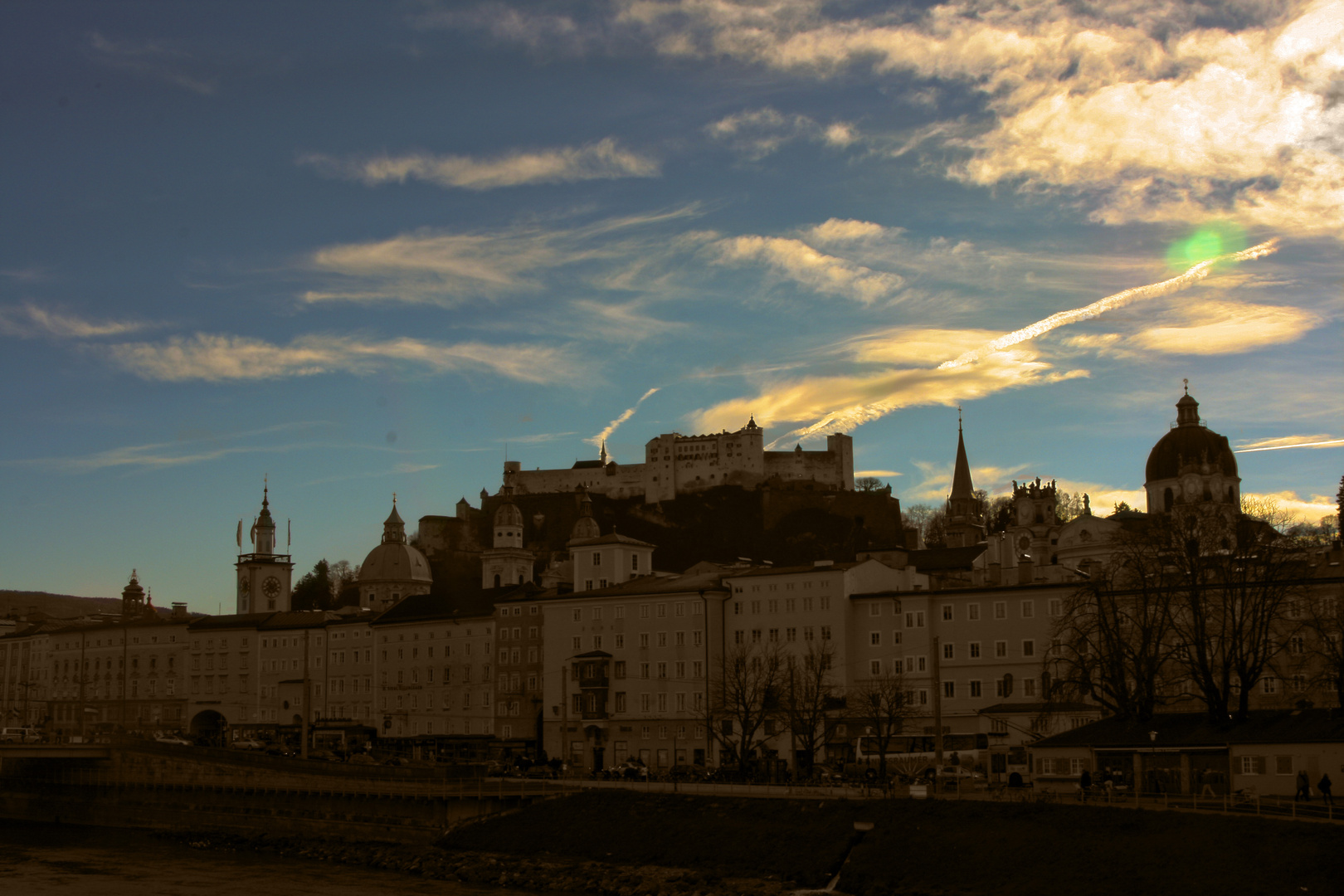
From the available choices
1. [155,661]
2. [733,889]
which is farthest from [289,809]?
[155,661]

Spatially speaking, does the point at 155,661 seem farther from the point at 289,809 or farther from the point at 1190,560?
the point at 1190,560

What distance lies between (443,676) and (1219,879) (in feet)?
225

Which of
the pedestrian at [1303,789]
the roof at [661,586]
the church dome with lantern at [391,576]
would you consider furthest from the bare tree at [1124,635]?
the church dome with lantern at [391,576]

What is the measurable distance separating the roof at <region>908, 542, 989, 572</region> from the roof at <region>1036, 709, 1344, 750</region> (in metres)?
49.8

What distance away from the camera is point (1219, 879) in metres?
37.9

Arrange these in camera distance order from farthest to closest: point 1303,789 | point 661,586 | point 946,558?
1. point 946,558
2. point 661,586
3. point 1303,789

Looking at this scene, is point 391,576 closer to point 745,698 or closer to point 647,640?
point 647,640

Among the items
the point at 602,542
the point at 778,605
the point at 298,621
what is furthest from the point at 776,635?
the point at 298,621

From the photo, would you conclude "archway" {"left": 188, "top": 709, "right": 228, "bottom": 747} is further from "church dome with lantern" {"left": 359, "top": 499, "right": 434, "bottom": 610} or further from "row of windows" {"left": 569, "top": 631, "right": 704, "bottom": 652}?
"row of windows" {"left": 569, "top": 631, "right": 704, "bottom": 652}

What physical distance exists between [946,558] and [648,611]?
116ft

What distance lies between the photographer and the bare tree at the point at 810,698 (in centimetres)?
7012

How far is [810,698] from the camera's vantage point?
73.6m

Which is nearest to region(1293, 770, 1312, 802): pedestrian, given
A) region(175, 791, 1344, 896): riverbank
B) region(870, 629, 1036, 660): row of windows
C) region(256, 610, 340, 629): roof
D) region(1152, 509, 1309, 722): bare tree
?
region(175, 791, 1344, 896): riverbank

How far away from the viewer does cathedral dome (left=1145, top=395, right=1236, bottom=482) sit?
339 ft
